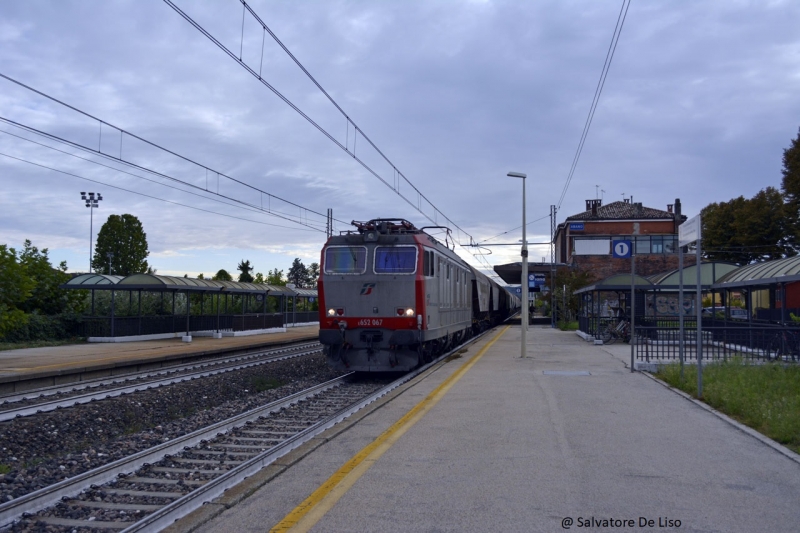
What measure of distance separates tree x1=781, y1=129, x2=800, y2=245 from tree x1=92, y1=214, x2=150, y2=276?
72086 millimetres

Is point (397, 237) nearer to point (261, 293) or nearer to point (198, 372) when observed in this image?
point (198, 372)

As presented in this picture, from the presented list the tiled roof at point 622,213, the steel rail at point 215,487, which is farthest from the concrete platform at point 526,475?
the tiled roof at point 622,213

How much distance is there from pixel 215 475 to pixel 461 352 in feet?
51.4

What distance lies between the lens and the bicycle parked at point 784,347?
15.3m

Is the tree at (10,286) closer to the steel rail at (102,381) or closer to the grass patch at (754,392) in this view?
the steel rail at (102,381)

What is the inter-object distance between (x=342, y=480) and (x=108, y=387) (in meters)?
10.5

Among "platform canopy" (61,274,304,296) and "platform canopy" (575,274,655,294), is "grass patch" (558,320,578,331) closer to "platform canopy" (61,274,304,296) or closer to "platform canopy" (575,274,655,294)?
"platform canopy" (575,274,655,294)

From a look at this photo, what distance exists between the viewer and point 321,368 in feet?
66.7

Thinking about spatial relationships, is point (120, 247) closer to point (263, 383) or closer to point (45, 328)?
point (45, 328)

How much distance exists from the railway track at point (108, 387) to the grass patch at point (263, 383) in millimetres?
1402

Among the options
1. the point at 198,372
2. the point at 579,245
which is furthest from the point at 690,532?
the point at 579,245

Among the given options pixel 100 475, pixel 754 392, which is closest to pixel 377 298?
pixel 754 392

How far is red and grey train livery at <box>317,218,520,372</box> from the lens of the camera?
1565 centimetres

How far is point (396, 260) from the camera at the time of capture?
16.0 m
